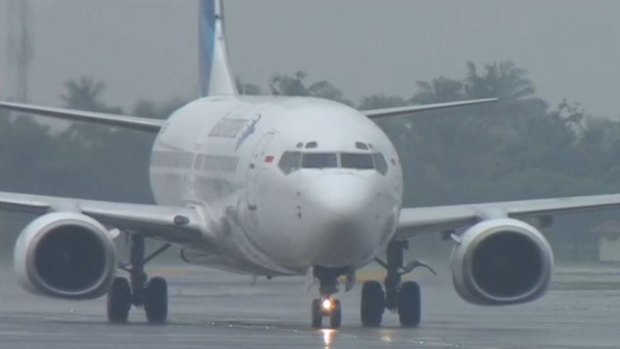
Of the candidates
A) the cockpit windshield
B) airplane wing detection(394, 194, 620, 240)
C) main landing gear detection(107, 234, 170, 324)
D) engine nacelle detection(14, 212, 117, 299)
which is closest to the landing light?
the cockpit windshield

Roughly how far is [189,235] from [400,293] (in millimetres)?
2874

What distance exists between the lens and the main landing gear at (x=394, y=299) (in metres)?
27.3

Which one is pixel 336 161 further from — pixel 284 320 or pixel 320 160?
pixel 284 320

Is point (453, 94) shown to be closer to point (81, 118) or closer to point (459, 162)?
point (459, 162)

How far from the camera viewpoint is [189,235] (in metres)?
28.5

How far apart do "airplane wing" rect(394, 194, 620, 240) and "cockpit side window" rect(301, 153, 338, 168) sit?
87.2 inches

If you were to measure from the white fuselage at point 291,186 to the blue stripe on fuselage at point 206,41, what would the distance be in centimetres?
542

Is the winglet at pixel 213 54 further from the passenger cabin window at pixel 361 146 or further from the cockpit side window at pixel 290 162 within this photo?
the passenger cabin window at pixel 361 146

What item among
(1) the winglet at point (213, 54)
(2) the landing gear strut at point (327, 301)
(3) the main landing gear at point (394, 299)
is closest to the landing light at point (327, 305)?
Answer: (2) the landing gear strut at point (327, 301)

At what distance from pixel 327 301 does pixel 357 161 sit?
1.60m

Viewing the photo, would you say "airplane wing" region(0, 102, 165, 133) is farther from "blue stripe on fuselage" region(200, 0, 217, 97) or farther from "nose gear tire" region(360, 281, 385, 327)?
"nose gear tire" region(360, 281, 385, 327)

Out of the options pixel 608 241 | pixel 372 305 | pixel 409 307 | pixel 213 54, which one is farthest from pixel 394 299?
pixel 608 241

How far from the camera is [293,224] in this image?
83.4ft

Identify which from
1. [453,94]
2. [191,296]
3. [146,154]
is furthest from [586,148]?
[191,296]
